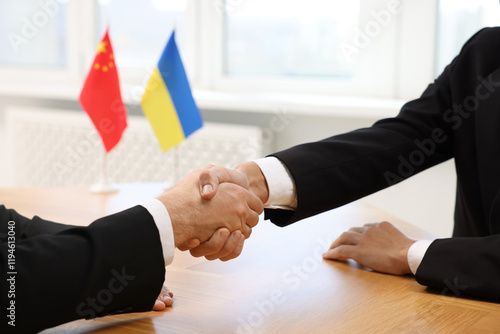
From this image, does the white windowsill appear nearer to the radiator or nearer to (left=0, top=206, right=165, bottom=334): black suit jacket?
the radiator

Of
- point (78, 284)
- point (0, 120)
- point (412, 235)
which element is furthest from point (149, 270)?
point (0, 120)

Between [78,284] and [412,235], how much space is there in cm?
92

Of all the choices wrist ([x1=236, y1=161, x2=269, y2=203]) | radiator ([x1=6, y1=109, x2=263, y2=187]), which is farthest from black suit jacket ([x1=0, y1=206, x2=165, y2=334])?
radiator ([x1=6, y1=109, x2=263, y2=187])

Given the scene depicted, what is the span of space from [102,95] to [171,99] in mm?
250

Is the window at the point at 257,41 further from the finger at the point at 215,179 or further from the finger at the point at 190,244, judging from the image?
the finger at the point at 190,244

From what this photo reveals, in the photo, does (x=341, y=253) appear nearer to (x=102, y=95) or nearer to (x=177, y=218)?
(x=177, y=218)

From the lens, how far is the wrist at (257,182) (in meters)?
1.50

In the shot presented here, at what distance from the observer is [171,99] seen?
2246 mm

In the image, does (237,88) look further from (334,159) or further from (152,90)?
(334,159)

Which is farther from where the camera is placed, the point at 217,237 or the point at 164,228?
the point at 217,237

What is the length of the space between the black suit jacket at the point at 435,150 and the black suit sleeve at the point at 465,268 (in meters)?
0.18


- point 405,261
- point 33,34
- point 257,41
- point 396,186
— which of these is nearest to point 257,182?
point 405,261

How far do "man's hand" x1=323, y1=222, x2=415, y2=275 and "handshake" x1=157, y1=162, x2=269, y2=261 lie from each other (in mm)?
193

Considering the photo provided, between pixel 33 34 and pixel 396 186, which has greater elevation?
pixel 33 34
